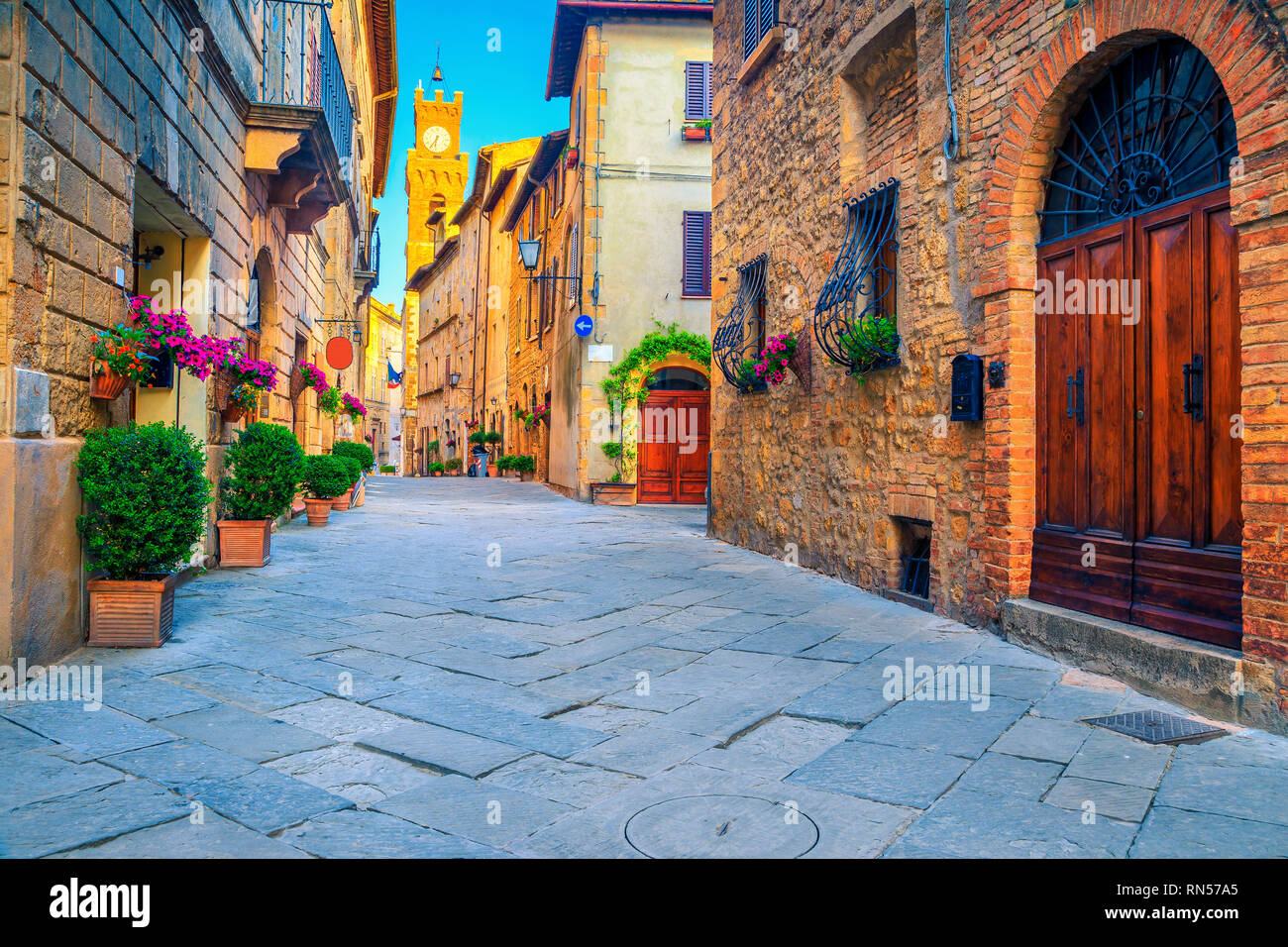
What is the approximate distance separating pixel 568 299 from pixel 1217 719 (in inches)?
630

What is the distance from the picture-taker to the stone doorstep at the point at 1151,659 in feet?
11.8

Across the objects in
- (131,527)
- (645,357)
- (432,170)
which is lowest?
(131,527)

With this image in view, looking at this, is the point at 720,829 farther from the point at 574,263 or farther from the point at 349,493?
the point at 574,263

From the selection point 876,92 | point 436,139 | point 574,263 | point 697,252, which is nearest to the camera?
point 876,92

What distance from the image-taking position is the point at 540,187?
2305 centimetres

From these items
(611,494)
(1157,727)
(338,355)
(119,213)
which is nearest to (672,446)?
(611,494)

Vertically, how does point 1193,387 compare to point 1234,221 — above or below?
below

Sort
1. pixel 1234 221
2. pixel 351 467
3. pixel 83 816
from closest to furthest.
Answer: pixel 83 816 < pixel 1234 221 < pixel 351 467

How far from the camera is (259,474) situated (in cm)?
766

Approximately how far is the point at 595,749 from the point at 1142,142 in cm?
399

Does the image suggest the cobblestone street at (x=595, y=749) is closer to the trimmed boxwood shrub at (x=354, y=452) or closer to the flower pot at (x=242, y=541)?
the flower pot at (x=242, y=541)
